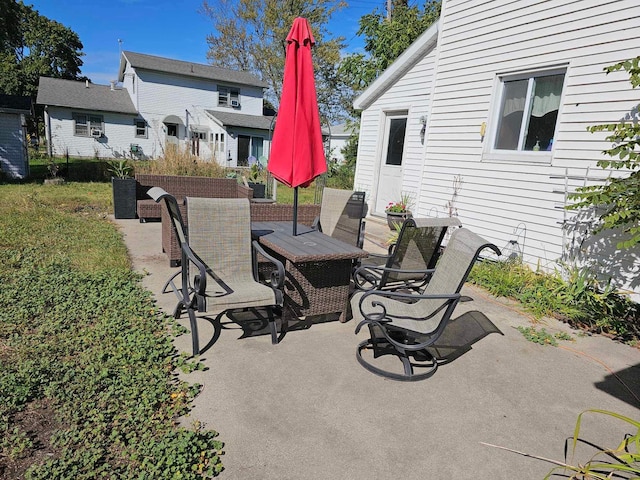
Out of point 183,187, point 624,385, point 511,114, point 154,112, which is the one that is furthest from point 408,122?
point 154,112

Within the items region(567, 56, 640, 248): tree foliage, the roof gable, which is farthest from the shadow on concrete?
the roof gable

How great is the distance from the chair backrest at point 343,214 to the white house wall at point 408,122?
284cm

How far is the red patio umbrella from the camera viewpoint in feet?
11.6

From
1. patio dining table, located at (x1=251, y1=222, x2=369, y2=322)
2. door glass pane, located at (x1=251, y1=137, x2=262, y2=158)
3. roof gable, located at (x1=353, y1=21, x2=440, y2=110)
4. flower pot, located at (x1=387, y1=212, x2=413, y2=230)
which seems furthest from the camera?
door glass pane, located at (x1=251, y1=137, x2=262, y2=158)

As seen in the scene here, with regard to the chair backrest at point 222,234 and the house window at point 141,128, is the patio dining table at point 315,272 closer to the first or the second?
the chair backrest at point 222,234

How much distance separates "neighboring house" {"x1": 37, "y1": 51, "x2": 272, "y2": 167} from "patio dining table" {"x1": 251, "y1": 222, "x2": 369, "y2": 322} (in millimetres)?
19493

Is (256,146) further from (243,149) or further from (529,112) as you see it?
(529,112)

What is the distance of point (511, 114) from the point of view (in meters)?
5.64

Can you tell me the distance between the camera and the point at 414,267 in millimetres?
3881

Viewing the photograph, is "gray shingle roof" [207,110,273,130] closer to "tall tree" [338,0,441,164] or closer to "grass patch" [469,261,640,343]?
"tall tree" [338,0,441,164]

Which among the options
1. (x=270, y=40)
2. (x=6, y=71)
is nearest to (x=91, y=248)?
(x=270, y=40)

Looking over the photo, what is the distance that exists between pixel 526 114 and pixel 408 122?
9.66 ft

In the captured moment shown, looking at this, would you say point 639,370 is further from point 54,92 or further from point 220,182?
point 54,92

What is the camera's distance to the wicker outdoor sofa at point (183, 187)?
7.85 m
